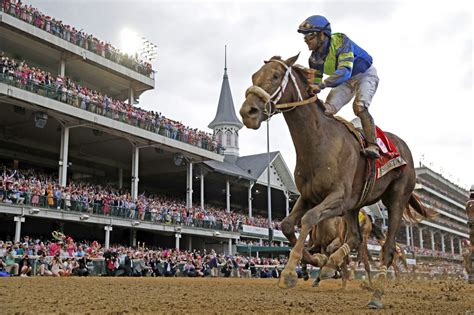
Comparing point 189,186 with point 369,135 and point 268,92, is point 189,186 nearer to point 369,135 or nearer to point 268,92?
point 369,135

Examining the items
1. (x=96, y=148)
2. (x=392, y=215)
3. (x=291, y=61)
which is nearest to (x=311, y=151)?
(x=291, y=61)

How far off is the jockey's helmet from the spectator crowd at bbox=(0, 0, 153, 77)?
80.0 feet

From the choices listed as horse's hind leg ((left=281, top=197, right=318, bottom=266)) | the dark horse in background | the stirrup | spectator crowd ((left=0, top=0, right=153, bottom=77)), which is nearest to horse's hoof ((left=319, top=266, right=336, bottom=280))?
the dark horse in background

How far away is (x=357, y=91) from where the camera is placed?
7000 mm

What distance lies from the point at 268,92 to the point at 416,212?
4775 millimetres

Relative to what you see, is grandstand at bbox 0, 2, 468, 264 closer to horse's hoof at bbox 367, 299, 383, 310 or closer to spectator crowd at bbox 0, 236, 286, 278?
spectator crowd at bbox 0, 236, 286, 278

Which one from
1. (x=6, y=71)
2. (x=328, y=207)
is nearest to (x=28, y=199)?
(x=6, y=71)

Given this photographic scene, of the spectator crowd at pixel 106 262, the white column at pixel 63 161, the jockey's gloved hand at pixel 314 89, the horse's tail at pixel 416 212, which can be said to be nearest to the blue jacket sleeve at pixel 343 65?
the jockey's gloved hand at pixel 314 89

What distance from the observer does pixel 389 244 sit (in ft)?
23.4

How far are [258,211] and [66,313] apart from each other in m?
53.6

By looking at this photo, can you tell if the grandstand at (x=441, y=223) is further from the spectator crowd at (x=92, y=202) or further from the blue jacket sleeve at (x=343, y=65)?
the blue jacket sleeve at (x=343, y=65)

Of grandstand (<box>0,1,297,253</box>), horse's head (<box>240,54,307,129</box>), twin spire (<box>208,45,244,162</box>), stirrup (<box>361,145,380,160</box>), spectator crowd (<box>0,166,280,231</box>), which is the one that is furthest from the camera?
twin spire (<box>208,45,244,162</box>)

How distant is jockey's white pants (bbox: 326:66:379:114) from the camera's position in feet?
22.6

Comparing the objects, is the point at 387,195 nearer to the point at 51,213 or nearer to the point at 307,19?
the point at 307,19
